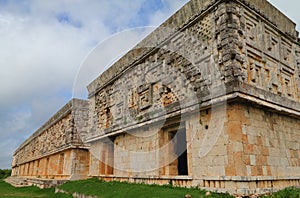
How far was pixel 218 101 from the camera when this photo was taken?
586 centimetres

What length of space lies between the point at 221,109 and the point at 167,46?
308 centimetres

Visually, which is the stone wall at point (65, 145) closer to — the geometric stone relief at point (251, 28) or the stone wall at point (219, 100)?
the stone wall at point (219, 100)

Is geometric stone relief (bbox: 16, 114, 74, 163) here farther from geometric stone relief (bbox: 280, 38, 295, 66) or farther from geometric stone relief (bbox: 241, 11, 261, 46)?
geometric stone relief (bbox: 280, 38, 295, 66)

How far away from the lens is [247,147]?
18.9ft

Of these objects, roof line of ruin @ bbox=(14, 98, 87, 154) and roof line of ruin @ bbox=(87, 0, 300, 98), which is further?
roof line of ruin @ bbox=(14, 98, 87, 154)

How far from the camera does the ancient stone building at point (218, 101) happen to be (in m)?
5.79

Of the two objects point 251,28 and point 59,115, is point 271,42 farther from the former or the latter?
point 59,115

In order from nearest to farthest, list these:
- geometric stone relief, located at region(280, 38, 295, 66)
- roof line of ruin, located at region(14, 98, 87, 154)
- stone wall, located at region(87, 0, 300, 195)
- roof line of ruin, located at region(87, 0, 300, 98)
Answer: stone wall, located at region(87, 0, 300, 195)
roof line of ruin, located at region(87, 0, 300, 98)
geometric stone relief, located at region(280, 38, 295, 66)
roof line of ruin, located at region(14, 98, 87, 154)

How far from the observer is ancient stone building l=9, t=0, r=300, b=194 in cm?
579

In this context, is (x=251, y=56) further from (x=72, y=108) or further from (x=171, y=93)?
(x=72, y=108)

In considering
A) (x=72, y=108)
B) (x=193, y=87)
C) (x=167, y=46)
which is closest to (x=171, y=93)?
(x=193, y=87)

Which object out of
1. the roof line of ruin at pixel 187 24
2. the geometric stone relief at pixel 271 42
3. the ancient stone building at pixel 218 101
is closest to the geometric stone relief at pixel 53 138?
the roof line of ruin at pixel 187 24

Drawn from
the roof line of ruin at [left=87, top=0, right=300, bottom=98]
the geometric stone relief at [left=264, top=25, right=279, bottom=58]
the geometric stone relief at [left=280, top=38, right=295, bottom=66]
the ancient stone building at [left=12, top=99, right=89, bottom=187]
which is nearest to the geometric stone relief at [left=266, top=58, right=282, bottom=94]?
the geometric stone relief at [left=264, top=25, right=279, bottom=58]

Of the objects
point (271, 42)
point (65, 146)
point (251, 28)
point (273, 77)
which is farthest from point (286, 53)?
point (65, 146)
